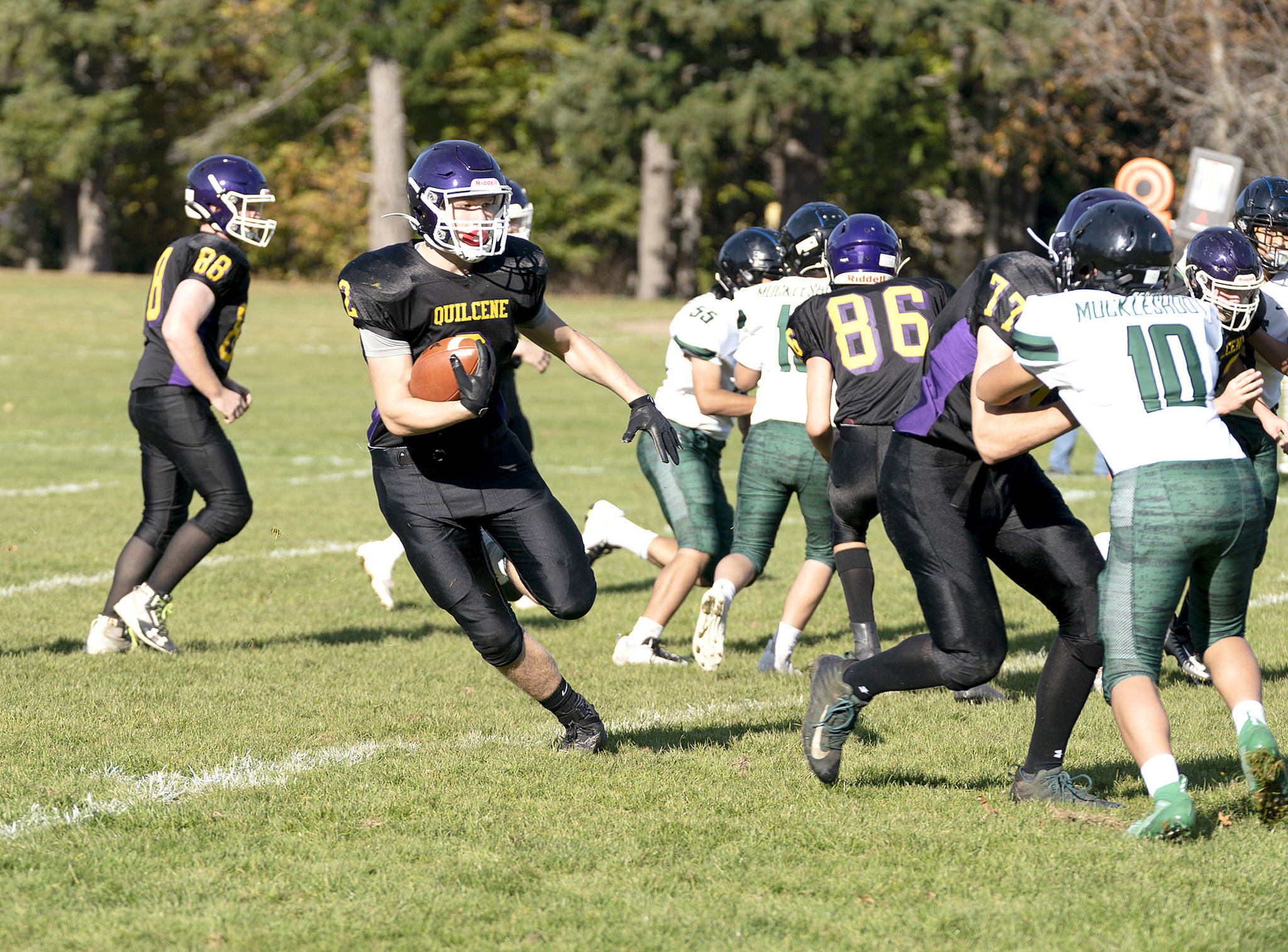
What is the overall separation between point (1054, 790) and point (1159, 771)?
2.08 ft

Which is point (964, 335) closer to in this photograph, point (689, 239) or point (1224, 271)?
point (1224, 271)

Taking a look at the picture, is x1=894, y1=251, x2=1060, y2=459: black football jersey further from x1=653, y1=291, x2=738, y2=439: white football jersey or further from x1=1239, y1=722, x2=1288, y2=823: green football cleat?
x1=653, y1=291, x2=738, y2=439: white football jersey

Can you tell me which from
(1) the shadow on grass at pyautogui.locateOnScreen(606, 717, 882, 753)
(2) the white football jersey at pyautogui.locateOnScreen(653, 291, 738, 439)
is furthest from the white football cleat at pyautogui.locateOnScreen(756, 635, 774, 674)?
(2) the white football jersey at pyautogui.locateOnScreen(653, 291, 738, 439)

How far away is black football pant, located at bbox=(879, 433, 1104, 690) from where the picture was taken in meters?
4.43

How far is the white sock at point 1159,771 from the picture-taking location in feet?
12.9

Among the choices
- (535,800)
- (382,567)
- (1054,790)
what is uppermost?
(1054,790)

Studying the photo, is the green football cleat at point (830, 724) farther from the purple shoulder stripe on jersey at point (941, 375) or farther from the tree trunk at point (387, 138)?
the tree trunk at point (387, 138)

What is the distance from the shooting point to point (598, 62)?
33.8 meters

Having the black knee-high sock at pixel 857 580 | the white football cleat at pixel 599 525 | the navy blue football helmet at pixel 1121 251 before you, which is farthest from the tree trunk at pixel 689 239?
the navy blue football helmet at pixel 1121 251

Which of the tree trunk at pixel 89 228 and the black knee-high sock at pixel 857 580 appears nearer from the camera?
the black knee-high sock at pixel 857 580

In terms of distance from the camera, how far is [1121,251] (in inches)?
153

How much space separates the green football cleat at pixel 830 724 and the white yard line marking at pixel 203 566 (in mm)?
5082

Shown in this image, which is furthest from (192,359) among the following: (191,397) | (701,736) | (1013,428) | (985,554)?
(1013,428)

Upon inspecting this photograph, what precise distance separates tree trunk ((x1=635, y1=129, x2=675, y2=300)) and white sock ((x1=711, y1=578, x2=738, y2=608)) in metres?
31.0
